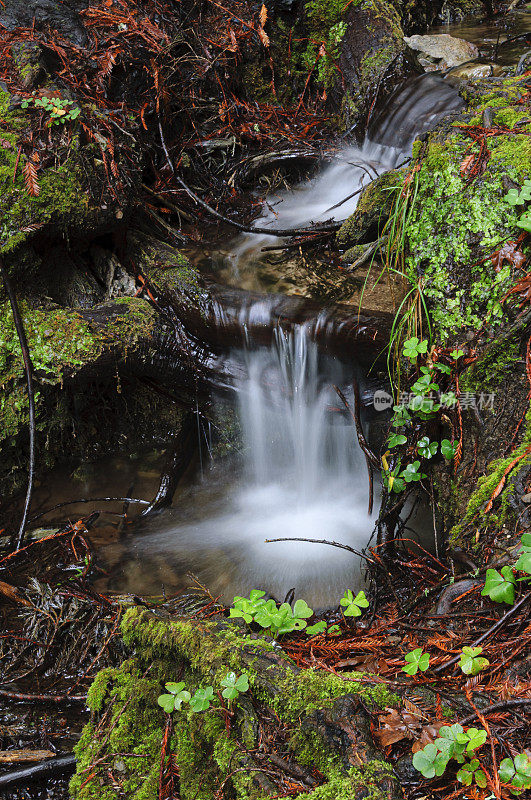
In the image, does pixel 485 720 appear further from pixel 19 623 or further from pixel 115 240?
pixel 115 240

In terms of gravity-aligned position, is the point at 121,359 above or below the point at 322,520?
above

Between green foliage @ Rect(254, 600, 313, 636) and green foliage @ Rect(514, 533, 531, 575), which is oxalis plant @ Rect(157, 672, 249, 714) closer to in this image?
green foliage @ Rect(254, 600, 313, 636)

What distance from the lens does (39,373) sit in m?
3.57

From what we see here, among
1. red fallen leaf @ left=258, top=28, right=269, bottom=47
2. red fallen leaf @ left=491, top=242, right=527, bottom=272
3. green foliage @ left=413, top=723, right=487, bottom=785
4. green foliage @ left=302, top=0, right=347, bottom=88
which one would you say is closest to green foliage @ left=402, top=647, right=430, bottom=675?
green foliage @ left=413, top=723, right=487, bottom=785

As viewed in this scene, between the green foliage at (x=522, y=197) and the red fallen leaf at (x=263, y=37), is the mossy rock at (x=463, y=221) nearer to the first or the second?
the green foliage at (x=522, y=197)

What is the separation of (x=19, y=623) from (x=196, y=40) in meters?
5.30

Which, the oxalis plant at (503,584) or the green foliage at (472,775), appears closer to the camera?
the green foliage at (472,775)

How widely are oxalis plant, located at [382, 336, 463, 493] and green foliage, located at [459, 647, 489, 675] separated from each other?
3.63ft

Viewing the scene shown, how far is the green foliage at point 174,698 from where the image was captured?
1808 mm

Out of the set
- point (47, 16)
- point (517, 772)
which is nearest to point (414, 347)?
point (517, 772)

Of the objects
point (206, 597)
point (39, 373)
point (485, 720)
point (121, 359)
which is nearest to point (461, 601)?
point (485, 720)

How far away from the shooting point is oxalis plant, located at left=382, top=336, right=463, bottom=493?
8.98ft

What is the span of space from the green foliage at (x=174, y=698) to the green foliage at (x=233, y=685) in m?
0.17

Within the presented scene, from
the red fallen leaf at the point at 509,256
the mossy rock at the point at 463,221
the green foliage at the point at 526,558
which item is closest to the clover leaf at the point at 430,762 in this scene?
the green foliage at the point at 526,558
